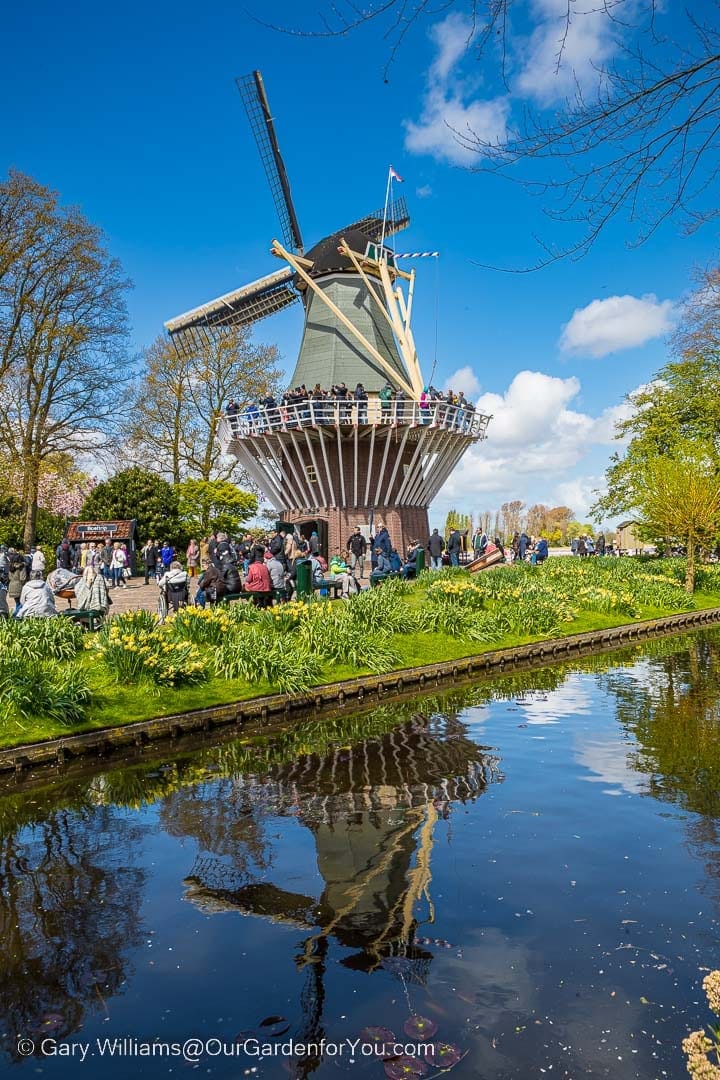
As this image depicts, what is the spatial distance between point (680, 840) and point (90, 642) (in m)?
8.30

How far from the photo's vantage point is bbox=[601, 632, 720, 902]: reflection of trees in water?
21.5 ft

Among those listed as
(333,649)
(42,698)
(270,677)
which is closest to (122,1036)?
(42,698)

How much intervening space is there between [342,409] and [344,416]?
0.27 m

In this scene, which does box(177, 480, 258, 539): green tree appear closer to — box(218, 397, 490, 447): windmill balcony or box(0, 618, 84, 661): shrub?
box(218, 397, 490, 447): windmill balcony

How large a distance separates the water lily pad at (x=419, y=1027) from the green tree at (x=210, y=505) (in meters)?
28.6

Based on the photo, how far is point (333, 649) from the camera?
41.9 ft

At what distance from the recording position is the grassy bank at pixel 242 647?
9.27 metres

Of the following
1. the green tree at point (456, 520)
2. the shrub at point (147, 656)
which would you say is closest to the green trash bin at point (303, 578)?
the shrub at point (147, 656)

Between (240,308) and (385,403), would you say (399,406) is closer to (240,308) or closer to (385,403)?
(385,403)

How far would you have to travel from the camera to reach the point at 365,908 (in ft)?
16.6

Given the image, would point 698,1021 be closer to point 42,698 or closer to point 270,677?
point 42,698

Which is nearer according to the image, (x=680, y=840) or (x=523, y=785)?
(x=680, y=840)

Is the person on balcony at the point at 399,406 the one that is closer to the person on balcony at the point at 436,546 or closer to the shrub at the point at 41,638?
the person on balcony at the point at 436,546

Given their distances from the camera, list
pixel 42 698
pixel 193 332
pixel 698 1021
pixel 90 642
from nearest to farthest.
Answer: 1. pixel 698 1021
2. pixel 42 698
3. pixel 90 642
4. pixel 193 332
